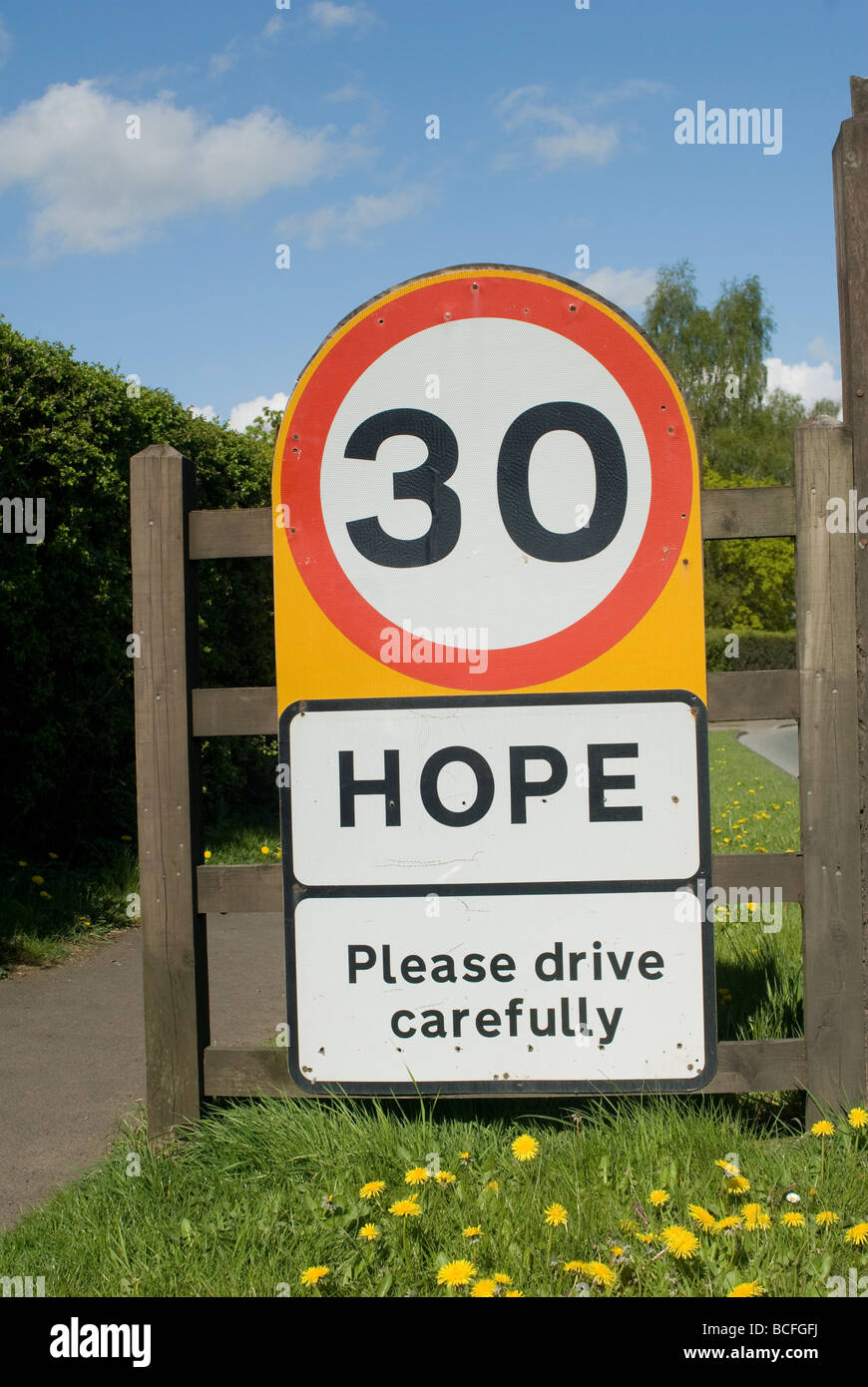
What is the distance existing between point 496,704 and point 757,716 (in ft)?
2.20

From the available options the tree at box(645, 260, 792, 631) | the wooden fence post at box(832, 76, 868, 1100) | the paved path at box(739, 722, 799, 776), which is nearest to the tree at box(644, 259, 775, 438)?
the tree at box(645, 260, 792, 631)

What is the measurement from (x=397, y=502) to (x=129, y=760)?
16.1 feet

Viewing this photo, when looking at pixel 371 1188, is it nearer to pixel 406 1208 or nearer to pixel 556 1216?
pixel 406 1208

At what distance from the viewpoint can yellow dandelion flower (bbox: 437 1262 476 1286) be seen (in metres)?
2.04

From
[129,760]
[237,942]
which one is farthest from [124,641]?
[237,942]

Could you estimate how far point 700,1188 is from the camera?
94.9 inches

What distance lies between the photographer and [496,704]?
269 centimetres

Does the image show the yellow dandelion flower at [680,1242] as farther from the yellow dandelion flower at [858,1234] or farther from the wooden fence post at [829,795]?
the wooden fence post at [829,795]

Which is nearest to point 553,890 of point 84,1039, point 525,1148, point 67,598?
point 525,1148

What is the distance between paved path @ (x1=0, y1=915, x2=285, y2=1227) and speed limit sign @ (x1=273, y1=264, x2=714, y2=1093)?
40.5 inches

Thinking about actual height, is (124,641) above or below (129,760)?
above

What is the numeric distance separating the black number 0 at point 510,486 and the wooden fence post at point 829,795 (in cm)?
48

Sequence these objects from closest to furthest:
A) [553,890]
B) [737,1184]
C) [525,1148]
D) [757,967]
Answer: [737,1184], [525,1148], [553,890], [757,967]

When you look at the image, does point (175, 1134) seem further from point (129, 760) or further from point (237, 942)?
point (129, 760)
